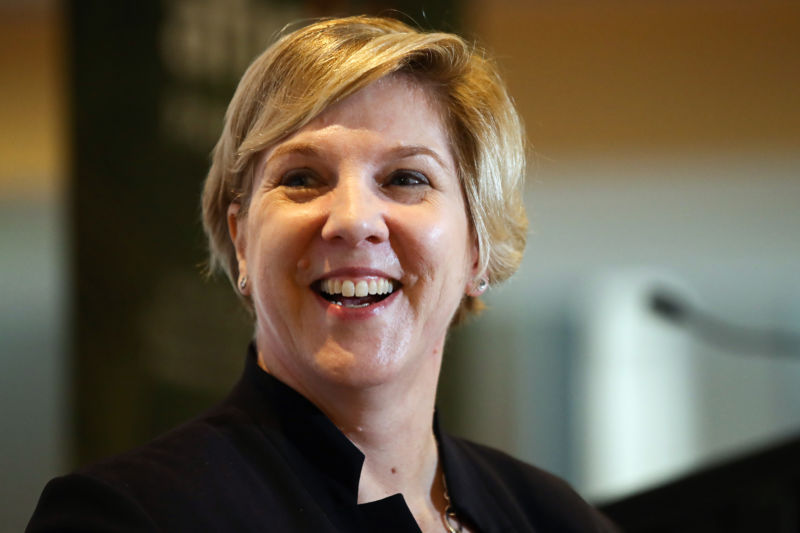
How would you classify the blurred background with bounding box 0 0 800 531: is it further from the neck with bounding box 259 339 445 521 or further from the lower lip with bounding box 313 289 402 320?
the lower lip with bounding box 313 289 402 320

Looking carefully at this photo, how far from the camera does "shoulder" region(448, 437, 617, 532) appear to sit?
160cm

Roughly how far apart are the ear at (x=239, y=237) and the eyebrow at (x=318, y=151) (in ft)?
0.44

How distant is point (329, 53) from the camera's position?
4.50ft

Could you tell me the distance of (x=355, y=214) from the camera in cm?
130

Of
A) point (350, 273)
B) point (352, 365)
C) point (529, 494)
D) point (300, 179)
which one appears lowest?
point (529, 494)

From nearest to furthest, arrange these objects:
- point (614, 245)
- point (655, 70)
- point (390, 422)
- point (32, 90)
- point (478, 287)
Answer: point (390, 422) < point (478, 287) < point (32, 90) < point (655, 70) < point (614, 245)

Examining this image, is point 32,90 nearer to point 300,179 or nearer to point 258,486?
point 300,179

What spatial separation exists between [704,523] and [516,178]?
82 centimetres

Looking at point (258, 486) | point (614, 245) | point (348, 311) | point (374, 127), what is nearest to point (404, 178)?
point (374, 127)

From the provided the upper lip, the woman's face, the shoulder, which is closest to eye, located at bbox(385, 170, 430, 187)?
the woman's face

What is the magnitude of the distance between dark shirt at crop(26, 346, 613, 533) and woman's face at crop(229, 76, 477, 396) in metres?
0.08

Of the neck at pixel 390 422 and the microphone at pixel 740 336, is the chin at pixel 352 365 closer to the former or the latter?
the neck at pixel 390 422

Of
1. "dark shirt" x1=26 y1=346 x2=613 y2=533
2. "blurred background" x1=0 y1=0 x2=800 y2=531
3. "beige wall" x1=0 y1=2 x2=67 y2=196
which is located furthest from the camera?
"blurred background" x1=0 y1=0 x2=800 y2=531

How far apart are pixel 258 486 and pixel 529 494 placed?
51 cm
